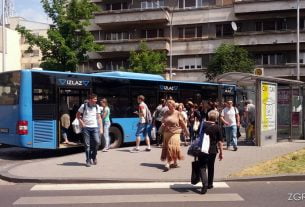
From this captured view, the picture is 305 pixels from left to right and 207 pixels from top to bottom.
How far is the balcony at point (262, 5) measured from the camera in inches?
1736

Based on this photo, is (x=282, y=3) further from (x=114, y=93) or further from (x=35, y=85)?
(x=35, y=85)

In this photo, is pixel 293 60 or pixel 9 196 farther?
pixel 293 60

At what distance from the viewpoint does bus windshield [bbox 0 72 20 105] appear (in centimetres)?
1439

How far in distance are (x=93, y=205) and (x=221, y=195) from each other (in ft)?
7.98

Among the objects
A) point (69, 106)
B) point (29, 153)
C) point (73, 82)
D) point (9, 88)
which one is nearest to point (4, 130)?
point (9, 88)

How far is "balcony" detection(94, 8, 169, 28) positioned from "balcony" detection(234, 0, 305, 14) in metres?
7.39

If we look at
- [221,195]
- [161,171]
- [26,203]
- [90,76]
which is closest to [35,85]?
[90,76]

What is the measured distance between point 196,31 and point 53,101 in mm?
35852

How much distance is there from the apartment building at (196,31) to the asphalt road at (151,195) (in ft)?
119

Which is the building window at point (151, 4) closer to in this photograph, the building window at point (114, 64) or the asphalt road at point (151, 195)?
the building window at point (114, 64)

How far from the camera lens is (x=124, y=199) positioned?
8602mm

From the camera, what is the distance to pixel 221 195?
8.89 metres

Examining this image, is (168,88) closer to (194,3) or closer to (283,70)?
(283,70)

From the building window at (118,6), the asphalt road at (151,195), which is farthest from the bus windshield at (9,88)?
the building window at (118,6)
